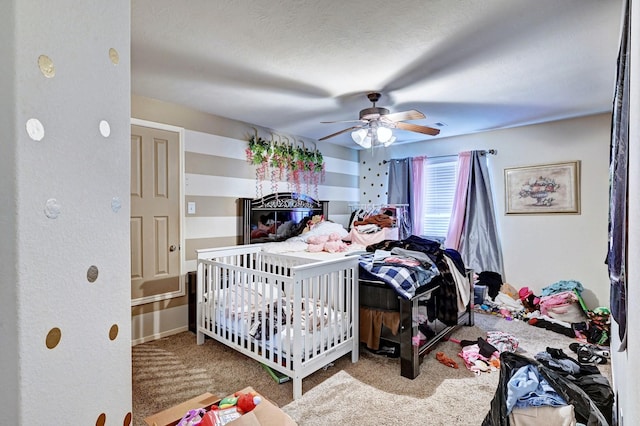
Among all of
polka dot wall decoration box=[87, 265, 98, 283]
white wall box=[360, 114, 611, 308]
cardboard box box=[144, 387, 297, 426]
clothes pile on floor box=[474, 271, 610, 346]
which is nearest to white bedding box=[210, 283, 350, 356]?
cardboard box box=[144, 387, 297, 426]

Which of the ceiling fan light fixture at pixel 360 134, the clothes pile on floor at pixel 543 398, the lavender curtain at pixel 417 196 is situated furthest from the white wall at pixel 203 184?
the clothes pile on floor at pixel 543 398

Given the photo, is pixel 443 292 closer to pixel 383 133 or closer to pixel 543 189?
pixel 383 133

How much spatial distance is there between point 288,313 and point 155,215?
1.81 meters

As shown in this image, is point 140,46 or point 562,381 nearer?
point 562,381

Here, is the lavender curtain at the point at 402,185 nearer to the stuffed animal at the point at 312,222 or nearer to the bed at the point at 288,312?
the stuffed animal at the point at 312,222

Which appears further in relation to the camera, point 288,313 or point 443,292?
point 443,292

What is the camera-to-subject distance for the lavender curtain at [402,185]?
16.0 feet

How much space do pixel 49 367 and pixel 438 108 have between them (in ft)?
11.6

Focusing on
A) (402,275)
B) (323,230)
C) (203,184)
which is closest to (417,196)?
(323,230)

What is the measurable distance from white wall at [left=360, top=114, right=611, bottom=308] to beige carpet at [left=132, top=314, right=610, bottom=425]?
1217mm

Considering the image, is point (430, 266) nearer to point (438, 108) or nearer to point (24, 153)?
point (438, 108)

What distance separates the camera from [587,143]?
12.0 ft

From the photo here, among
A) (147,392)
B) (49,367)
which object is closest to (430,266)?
(147,392)

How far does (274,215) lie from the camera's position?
4012 millimetres
